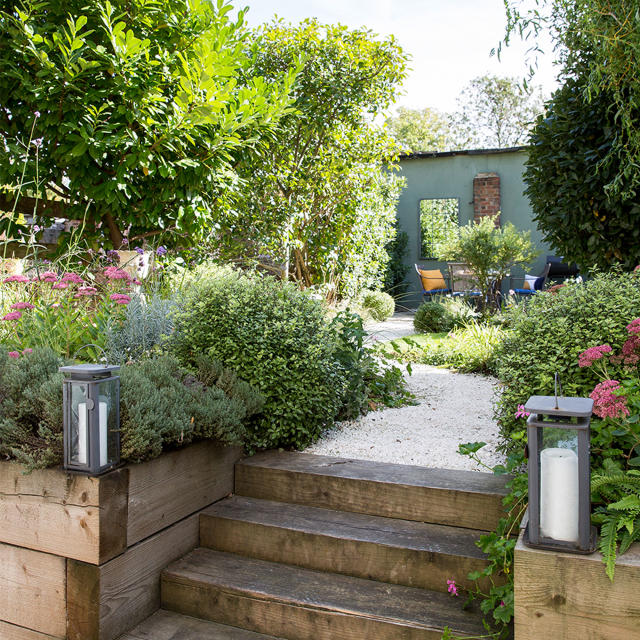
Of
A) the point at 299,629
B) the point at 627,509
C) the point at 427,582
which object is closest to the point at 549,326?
the point at 627,509

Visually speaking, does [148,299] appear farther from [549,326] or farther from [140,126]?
[549,326]

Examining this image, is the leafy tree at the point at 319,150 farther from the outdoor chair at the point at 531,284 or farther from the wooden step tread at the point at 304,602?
the wooden step tread at the point at 304,602

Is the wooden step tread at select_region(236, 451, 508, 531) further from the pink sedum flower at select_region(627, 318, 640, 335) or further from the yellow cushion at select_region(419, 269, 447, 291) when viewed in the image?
the yellow cushion at select_region(419, 269, 447, 291)

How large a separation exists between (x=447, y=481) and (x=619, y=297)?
3.27 feet

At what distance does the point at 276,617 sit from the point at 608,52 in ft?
10.8

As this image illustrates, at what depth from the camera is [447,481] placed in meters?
2.11

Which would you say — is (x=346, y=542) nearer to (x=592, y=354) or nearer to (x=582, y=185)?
(x=592, y=354)

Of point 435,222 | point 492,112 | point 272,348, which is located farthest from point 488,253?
point 492,112

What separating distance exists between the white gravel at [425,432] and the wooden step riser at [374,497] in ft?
0.96

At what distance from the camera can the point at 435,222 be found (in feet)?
41.7

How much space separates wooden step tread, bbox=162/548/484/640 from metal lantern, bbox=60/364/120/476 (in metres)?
0.55

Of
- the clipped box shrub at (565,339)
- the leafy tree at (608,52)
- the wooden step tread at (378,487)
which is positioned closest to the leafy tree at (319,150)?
the leafy tree at (608,52)

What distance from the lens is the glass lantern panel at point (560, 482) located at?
1.38 metres

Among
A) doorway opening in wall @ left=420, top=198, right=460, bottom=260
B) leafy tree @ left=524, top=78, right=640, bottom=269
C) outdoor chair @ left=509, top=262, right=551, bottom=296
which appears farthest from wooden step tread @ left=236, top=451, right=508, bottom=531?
doorway opening in wall @ left=420, top=198, right=460, bottom=260
